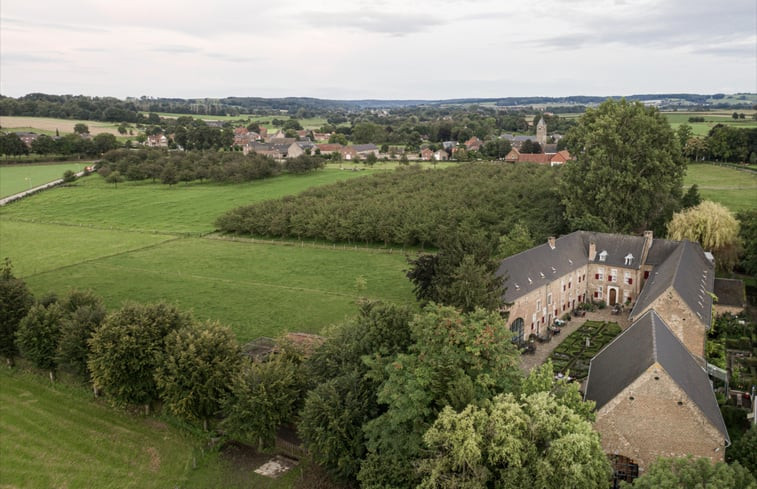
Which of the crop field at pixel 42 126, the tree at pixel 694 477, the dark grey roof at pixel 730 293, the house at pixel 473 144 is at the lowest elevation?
the dark grey roof at pixel 730 293

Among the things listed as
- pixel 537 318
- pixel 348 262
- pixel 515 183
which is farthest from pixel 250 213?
pixel 537 318

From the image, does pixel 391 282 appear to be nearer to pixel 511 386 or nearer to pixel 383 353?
pixel 383 353

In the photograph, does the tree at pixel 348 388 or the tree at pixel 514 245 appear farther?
the tree at pixel 514 245

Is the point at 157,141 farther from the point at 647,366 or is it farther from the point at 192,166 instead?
the point at 647,366


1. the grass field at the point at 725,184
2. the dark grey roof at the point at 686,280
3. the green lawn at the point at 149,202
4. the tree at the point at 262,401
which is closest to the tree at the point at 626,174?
the dark grey roof at the point at 686,280

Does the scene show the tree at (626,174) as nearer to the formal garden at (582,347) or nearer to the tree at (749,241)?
the tree at (749,241)

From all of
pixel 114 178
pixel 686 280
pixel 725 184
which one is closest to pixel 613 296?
pixel 686 280

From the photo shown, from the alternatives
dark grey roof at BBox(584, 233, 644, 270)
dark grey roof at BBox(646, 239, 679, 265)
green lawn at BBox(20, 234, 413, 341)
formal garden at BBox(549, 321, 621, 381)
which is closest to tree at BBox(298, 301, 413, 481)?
formal garden at BBox(549, 321, 621, 381)
